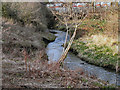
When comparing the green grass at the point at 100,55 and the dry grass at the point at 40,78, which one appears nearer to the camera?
the dry grass at the point at 40,78

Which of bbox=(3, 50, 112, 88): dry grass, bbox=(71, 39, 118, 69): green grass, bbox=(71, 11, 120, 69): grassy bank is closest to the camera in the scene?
bbox=(3, 50, 112, 88): dry grass

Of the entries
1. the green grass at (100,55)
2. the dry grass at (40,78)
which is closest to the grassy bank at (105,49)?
the green grass at (100,55)

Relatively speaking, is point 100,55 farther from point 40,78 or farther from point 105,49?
point 40,78

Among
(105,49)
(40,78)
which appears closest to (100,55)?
(105,49)

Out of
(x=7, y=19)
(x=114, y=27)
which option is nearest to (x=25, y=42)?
(x=7, y=19)

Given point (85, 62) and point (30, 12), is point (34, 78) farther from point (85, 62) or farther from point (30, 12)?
point (30, 12)

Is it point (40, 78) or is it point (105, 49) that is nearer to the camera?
point (40, 78)

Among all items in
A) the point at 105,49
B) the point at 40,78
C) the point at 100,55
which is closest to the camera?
the point at 40,78

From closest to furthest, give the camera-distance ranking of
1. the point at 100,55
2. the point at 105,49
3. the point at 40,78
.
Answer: the point at 40,78 < the point at 100,55 < the point at 105,49

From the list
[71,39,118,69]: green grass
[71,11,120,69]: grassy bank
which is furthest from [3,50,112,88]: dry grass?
[71,11,120,69]: grassy bank

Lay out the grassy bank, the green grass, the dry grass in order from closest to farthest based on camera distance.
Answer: the dry grass < the green grass < the grassy bank

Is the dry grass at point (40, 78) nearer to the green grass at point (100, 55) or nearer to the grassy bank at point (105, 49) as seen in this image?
the green grass at point (100, 55)

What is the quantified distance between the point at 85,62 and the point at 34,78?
5469 mm

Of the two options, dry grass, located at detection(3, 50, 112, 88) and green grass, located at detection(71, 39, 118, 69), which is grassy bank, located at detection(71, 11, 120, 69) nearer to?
green grass, located at detection(71, 39, 118, 69)
